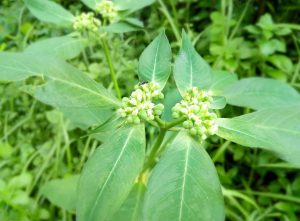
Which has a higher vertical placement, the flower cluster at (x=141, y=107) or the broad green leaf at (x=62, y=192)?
the flower cluster at (x=141, y=107)

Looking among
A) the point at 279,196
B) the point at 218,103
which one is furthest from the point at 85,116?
the point at 279,196

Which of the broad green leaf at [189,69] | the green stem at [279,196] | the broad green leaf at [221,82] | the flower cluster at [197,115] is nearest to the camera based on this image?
the flower cluster at [197,115]

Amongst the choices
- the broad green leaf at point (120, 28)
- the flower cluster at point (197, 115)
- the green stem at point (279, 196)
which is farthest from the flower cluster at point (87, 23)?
the green stem at point (279, 196)

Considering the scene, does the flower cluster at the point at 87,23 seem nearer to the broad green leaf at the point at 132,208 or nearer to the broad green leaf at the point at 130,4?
the broad green leaf at the point at 130,4

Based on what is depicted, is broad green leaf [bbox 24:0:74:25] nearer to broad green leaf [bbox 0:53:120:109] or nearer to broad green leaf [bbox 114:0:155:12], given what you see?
broad green leaf [bbox 114:0:155:12]

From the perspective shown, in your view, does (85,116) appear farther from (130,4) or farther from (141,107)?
(141,107)

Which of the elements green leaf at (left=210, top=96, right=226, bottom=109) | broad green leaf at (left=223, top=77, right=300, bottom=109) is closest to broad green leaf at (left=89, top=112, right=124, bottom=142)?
green leaf at (left=210, top=96, right=226, bottom=109)

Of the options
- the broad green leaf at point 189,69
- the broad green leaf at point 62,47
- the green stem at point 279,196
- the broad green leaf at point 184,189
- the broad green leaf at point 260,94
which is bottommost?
the green stem at point 279,196
